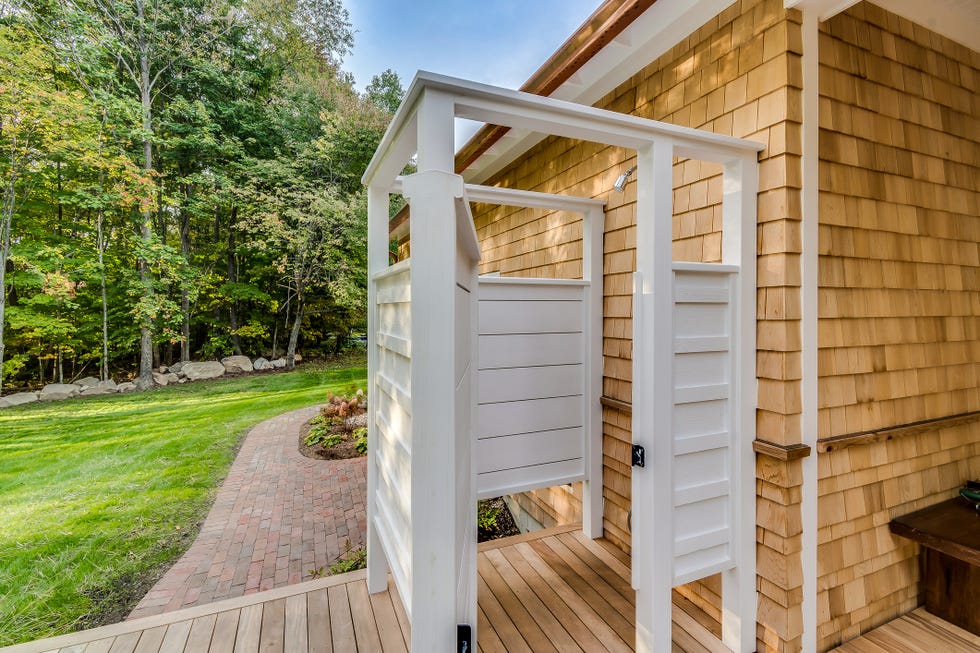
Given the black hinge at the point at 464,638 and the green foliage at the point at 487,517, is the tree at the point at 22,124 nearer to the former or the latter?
the black hinge at the point at 464,638

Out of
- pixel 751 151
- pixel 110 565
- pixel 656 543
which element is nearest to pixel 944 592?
pixel 656 543

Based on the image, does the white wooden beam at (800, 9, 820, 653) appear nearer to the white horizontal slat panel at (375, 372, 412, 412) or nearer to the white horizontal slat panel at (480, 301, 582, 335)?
the white horizontal slat panel at (480, 301, 582, 335)

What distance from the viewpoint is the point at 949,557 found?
187 centimetres

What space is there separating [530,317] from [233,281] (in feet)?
8.60

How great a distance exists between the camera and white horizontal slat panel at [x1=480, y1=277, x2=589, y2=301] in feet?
7.98

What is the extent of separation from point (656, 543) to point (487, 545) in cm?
138

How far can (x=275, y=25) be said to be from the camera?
3.63m

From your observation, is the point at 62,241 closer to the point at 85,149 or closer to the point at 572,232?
the point at 85,149

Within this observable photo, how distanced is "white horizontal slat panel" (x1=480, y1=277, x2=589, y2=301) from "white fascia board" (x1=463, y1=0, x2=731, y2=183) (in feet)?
4.34

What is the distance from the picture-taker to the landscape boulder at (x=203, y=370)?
311cm

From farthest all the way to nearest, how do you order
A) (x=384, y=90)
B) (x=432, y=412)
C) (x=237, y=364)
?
(x=384, y=90) → (x=237, y=364) → (x=432, y=412)

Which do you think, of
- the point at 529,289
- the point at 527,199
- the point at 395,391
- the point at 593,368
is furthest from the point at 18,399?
the point at 593,368

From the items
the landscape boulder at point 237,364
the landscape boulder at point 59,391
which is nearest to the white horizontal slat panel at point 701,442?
the landscape boulder at point 237,364

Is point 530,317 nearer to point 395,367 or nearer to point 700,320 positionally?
point 700,320
